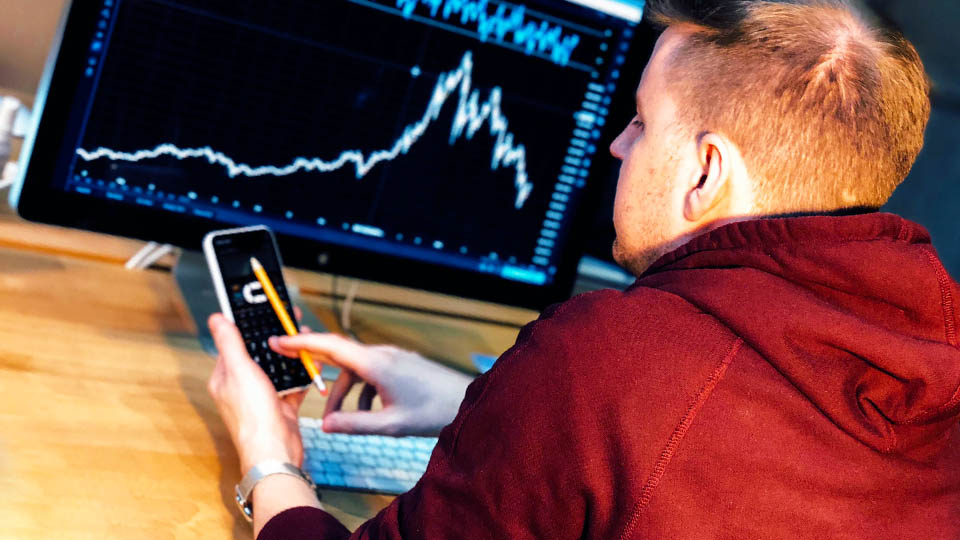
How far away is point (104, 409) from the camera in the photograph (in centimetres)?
82

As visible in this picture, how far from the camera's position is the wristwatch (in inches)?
28.6

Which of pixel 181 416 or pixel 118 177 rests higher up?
pixel 118 177

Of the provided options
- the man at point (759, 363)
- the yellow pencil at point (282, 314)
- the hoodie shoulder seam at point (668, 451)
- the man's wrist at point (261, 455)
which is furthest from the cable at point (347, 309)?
the hoodie shoulder seam at point (668, 451)

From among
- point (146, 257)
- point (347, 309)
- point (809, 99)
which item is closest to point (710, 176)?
point (809, 99)

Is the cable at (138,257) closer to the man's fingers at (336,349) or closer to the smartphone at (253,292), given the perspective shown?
the smartphone at (253,292)

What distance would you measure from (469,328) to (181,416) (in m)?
0.57

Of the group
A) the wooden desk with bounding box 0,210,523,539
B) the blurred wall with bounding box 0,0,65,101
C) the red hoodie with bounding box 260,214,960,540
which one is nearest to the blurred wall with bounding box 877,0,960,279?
the wooden desk with bounding box 0,210,523,539

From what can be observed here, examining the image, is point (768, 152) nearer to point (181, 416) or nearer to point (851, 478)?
point (851, 478)

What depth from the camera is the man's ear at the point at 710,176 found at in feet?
2.04

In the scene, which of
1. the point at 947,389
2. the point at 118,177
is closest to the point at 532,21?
the point at 118,177

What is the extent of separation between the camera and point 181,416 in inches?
33.8

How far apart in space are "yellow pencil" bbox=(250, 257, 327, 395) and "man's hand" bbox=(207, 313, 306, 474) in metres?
0.04

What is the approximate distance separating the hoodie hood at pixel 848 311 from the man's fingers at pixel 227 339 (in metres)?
0.42

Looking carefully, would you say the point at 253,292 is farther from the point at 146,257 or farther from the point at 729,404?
Result: the point at 729,404
